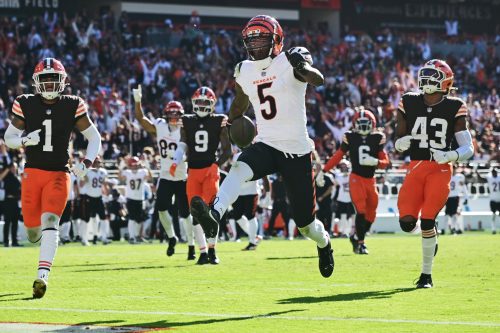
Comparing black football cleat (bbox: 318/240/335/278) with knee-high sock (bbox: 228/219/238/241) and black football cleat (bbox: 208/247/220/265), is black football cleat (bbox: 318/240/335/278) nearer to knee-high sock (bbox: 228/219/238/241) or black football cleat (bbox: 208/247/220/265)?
black football cleat (bbox: 208/247/220/265)

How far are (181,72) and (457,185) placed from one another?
9.40 meters

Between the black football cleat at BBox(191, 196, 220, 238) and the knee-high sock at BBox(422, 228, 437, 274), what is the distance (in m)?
2.70

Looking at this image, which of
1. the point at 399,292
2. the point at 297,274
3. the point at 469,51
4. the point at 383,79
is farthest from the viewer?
the point at 469,51

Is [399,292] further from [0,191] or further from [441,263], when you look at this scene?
[0,191]

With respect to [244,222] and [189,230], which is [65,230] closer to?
[244,222]

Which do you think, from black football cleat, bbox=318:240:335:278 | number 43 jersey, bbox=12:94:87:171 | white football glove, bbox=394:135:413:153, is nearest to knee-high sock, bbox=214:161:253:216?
black football cleat, bbox=318:240:335:278

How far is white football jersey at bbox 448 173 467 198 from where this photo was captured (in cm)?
2642

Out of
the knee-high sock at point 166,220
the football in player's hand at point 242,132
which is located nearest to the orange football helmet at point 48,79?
the football in player's hand at point 242,132

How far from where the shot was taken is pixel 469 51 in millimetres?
42531

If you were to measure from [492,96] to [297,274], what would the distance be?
26.9 meters

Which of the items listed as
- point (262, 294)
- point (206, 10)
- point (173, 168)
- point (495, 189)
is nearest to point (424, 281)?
point (262, 294)

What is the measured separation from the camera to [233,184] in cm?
914

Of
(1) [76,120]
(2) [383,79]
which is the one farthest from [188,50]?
(1) [76,120]

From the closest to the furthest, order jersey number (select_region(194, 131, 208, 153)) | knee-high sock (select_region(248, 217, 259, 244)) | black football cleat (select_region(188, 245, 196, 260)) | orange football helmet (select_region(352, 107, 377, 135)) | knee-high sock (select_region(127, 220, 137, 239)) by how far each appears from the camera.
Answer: jersey number (select_region(194, 131, 208, 153)) < black football cleat (select_region(188, 245, 196, 260)) < orange football helmet (select_region(352, 107, 377, 135)) < knee-high sock (select_region(248, 217, 259, 244)) < knee-high sock (select_region(127, 220, 137, 239))
